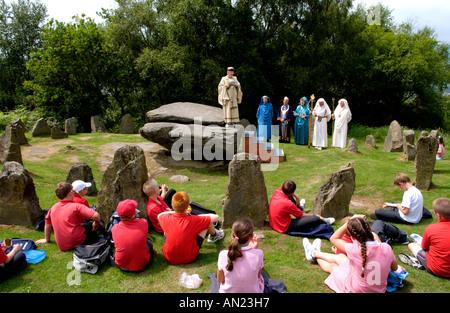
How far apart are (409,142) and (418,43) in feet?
54.6

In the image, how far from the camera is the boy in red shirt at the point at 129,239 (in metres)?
4.69

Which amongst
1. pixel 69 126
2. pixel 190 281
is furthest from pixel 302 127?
pixel 69 126

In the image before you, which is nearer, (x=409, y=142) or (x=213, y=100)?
(x=409, y=142)

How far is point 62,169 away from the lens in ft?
38.1

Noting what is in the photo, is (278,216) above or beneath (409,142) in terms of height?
beneath

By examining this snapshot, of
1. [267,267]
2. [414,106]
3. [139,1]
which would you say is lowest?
[267,267]

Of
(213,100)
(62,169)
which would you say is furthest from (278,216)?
(213,100)

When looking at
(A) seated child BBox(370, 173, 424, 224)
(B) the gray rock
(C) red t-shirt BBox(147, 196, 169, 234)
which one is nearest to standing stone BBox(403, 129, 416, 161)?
(A) seated child BBox(370, 173, 424, 224)

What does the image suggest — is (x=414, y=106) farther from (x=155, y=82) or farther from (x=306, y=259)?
(x=306, y=259)

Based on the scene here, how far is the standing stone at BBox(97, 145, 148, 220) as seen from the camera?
6.07m

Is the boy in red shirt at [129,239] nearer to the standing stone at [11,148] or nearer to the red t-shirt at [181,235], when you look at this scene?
the red t-shirt at [181,235]

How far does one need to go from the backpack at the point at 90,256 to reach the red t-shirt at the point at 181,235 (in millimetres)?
960

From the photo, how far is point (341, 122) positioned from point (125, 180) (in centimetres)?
1154

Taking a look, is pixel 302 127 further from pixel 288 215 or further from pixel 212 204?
pixel 288 215
